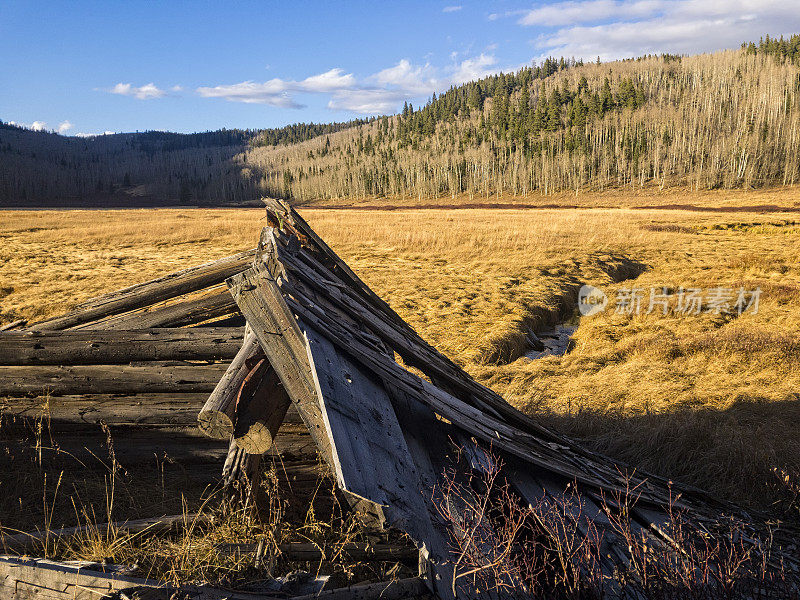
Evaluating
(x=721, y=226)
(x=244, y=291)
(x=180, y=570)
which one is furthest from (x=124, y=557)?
(x=721, y=226)

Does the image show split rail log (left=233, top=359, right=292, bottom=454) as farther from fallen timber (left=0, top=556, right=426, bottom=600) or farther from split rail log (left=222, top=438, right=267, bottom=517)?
fallen timber (left=0, top=556, right=426, bottom=600)

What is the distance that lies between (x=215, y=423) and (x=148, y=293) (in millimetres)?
3241

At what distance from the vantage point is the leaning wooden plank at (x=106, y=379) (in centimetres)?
473

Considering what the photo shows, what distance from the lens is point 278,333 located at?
294 centimetres

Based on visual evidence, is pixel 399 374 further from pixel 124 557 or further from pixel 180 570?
pixel 124 557

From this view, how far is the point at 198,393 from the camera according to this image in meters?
4.80

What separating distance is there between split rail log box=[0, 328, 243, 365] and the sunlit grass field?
3891 millimetres

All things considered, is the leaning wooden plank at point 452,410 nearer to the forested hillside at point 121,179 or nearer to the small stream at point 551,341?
the small stream at point 551,341

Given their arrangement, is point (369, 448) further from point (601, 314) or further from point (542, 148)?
point (542, 148)

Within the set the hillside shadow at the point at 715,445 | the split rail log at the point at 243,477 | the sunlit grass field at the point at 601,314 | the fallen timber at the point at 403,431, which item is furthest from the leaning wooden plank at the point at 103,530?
the sunlit grass field at the point at 601,314

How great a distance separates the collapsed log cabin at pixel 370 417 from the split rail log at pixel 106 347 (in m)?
0.01

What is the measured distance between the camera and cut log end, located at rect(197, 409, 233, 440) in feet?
9.87

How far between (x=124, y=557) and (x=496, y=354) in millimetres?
7421

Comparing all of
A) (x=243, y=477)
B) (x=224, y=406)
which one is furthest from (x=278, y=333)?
(x=243, y=477)
